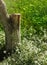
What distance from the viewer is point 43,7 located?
8836mm

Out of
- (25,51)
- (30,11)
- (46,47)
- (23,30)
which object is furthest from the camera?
(30,11)

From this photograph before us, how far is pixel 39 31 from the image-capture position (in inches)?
320

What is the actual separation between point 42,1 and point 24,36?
179 centimetres

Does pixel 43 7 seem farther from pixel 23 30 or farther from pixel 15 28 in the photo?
pixel 15 28

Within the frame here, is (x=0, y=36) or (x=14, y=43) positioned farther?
A: (x=0, y=36)

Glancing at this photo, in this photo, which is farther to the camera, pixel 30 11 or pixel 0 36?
pixel 30 11

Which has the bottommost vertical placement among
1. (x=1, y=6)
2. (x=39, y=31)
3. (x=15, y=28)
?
(x=39, y=31)

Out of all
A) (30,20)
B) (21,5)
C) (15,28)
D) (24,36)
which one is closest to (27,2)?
(21,5)

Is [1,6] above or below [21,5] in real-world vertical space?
above

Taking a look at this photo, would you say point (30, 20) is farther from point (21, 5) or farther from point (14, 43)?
point (14, 43)

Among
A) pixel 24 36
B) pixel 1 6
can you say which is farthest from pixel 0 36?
pixel 1 6

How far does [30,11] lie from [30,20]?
336 millimetres

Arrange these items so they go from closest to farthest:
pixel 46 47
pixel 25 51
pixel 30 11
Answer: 1. pixel 25 51
2. pixel 46 47
3. pixel 30 11

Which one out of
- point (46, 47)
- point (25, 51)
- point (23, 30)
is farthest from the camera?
point (23, 30)
